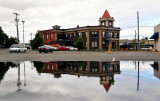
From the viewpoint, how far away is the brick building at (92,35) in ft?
179

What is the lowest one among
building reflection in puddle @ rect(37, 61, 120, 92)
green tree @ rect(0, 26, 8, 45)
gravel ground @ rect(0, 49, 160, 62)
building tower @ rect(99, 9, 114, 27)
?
building reflection in puddle @ rect(37, 61, 120, 92)

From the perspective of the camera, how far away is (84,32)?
186ft

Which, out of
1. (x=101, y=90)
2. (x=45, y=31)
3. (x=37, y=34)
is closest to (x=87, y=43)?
(x=37, y=34)

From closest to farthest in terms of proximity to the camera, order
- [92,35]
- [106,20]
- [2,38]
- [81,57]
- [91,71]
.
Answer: [91,71] < [81,57] < [92,35] < [106,20] < [2,38]

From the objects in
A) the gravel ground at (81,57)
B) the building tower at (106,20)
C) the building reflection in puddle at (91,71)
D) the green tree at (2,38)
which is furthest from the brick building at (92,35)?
the building reflection in puddle at (91,71)

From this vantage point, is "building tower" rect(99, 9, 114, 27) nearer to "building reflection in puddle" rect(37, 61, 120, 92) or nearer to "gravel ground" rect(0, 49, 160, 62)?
"gravel ground" rect(0, 49, 160, 62)

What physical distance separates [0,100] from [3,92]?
30.4 inches

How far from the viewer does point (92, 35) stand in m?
55.0

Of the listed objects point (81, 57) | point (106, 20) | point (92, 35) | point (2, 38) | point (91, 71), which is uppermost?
point (106, 20)

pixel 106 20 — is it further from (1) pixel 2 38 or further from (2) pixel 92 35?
(1) pixel 2 38

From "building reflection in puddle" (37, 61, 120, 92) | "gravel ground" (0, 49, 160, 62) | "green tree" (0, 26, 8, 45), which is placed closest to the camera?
"building reflection in puddle" (37, 61, 120, 92)

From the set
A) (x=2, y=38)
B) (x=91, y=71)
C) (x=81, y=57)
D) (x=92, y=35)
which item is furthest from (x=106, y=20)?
(x=91, y=71)

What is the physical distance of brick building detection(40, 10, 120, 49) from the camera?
5459cm

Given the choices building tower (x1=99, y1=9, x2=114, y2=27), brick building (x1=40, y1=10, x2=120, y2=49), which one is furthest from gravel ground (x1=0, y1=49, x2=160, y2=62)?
building tower (x1=99, y1=9, x2=114, y2=27)
